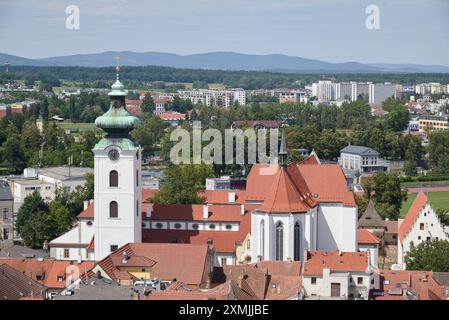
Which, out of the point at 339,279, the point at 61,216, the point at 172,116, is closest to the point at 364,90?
the point at 172,116

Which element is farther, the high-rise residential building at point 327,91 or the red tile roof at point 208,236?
the high-rise residential building at point 327,91

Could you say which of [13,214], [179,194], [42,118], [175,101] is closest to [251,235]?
[179,194]

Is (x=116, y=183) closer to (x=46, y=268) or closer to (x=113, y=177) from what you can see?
(x=113, y=177)

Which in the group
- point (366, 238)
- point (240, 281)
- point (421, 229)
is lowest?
point (366, 238)

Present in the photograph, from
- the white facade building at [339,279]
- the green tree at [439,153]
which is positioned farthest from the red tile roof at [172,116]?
the white facade building at [339,279]

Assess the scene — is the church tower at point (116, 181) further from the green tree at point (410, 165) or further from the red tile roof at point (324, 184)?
the green tree at point (410, 165)

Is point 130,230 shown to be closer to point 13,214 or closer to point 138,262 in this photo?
point 138,262

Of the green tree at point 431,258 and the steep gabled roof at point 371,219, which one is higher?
the green tree at point 431,258
